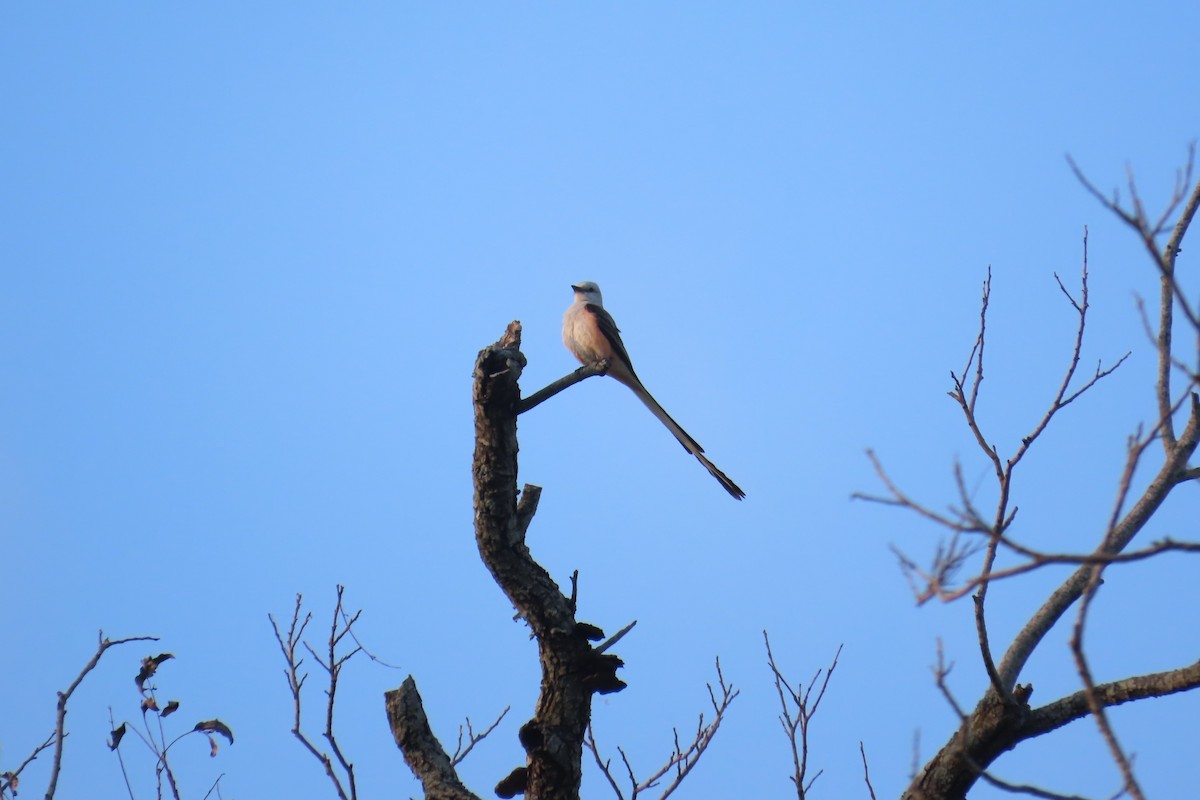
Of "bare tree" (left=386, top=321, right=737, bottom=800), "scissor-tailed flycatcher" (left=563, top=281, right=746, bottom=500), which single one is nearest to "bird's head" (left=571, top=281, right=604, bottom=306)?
"scissor-tailed flycatcher" (left=563, top=281, right=746, bottom=500)

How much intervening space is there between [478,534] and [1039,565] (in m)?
2.59

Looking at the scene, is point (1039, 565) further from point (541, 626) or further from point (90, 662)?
point (90, 662)

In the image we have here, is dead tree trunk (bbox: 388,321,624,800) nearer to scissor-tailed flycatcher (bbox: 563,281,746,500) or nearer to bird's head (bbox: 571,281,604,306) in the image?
scissor-tailed flycatcher (bbox: 563,281,746,500)

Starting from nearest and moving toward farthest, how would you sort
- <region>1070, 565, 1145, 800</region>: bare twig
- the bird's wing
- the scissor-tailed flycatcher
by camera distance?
<region>1070, 565, 1145, 800</region>: bare twig < the scissor-tailed flycatcher < the bird's wing

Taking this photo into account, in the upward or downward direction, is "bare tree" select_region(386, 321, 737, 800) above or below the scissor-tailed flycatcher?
below

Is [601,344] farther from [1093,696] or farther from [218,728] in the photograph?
[1093,696]

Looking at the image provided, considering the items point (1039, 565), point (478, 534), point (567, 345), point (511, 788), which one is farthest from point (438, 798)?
point (567, 345)

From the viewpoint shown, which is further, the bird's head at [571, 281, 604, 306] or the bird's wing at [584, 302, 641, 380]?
the bird's head at [571, 281, 604, 306]

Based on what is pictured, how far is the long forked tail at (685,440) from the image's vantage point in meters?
5.25

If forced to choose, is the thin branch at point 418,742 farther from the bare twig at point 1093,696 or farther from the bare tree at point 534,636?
the bare twig at point 1093,696

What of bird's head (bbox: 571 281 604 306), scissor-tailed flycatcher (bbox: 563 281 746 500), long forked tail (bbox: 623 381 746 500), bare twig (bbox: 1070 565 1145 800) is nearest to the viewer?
bare twig (bbox: 1070 565 1145 800)

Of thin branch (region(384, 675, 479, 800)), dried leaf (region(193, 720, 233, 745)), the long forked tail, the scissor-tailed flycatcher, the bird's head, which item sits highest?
the bird's head

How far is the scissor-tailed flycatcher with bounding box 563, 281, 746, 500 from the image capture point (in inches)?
233

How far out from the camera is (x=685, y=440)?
5652mm
